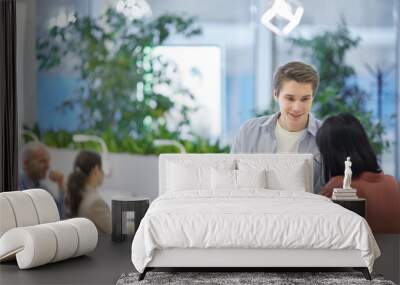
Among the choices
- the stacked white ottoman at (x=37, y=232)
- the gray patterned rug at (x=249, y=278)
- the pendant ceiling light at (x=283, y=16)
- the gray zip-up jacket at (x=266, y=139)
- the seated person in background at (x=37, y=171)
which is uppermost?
the pendant ceiling light at (x=283, y=16)

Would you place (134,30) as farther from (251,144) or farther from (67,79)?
(251,144)

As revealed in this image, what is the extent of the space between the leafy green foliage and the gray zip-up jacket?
27 centimetres

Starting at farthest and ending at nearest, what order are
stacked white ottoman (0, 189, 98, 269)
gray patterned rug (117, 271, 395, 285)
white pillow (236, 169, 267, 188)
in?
white pillow (236, 169, 267, 188), stacked white ottoman (0, 189, 98, 269), gray patterned rug (117, 271, 395, 285)

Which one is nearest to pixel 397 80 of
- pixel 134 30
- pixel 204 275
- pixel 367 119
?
pixel 367 119

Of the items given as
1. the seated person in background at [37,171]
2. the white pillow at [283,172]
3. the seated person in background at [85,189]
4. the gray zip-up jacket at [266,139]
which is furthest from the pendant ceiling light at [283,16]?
the seated person in background at [37,171]

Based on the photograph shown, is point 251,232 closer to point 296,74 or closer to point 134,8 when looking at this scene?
point 296,74

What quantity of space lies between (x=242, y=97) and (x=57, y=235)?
3.00m

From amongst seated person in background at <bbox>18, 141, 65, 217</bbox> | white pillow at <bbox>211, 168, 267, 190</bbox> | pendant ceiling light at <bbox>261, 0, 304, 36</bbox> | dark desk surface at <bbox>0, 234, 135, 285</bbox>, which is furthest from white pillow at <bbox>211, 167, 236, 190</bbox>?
seated person in background at <bbox>18, 141, 65, 217</bbox>

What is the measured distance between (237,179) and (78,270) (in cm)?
198

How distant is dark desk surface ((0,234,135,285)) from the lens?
5469mm

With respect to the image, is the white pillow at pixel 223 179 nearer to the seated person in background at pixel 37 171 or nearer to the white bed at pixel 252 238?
the white bed at pixel 252 238

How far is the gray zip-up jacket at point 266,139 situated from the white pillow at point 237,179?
2.77ft

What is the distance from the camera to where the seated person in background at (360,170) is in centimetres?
783

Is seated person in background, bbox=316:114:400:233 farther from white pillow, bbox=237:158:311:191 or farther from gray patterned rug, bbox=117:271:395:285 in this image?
gray patterned rug, bbox=117:271:395:285
